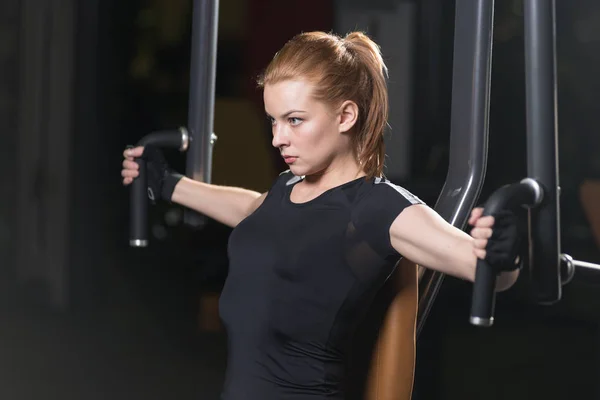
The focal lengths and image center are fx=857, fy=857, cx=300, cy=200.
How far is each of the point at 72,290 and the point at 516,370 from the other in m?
1.20

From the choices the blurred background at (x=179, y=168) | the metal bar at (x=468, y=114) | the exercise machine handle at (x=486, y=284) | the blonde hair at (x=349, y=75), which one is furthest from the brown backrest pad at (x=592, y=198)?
the exercise machine handle at (x=486, y=284)

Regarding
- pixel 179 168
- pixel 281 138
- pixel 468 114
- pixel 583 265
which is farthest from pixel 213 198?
pixel 179 168

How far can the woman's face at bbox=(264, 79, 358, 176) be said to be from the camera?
1062mm

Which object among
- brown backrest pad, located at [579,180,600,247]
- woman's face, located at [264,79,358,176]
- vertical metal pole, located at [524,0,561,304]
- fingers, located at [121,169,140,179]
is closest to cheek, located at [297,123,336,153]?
woman's face, located at [264,79,358,176]

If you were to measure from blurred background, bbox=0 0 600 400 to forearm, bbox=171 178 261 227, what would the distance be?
0.70m

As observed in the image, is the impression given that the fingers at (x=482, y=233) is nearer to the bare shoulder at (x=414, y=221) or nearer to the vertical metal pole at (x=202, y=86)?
the bare shoulder at (x=414, y=221)

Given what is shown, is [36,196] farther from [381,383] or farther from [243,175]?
[381,383]

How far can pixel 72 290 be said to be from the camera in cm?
235

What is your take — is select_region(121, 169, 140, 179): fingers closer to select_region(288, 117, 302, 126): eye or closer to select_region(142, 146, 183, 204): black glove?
select_region(142, 146, 183, 204): black glove

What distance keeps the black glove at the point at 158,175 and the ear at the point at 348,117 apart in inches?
17.4

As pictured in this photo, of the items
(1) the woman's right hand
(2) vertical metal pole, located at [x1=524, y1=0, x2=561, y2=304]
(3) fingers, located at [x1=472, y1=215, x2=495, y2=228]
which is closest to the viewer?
(3) fingers, located at [x1=472, y1=215, x2=495, y2=228]

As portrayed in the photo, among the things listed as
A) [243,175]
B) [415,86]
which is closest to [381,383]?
[415,86]

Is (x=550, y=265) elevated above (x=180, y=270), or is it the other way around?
(x=550, y=265)

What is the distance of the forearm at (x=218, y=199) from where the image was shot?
1.37m
